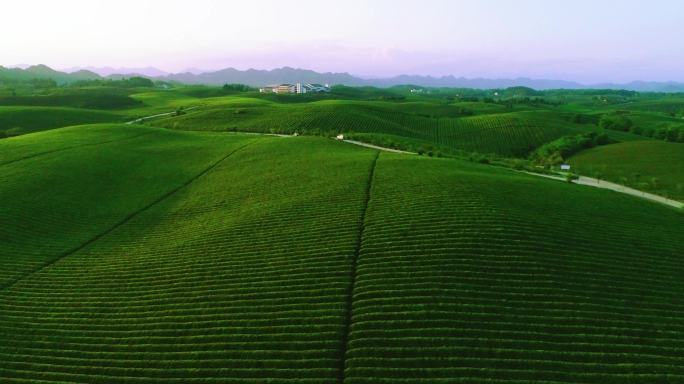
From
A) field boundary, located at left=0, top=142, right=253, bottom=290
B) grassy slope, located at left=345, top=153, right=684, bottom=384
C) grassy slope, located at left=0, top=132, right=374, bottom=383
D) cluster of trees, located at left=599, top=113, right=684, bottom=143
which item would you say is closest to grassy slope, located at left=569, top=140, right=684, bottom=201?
grassy slope, located at left=345, top=153, right=684, bottom=384

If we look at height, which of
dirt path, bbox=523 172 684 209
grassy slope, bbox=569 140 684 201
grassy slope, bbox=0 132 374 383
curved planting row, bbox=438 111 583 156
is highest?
curved planting row, bbox=438 111 583 156

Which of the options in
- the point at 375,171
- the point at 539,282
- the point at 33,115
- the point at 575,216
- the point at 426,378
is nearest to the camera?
the point at 426,378

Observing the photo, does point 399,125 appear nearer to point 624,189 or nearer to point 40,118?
point 624,189

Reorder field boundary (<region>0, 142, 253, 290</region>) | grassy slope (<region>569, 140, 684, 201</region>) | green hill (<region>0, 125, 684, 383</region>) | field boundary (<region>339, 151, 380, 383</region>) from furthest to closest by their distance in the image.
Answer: grassy slope (<region>569, 140, 684, 201</region>) → field boundary (<region>0, 142, 253, 290</region>) → green hill (<region>0, 125, 684, 383</region>) → field boundary (<region>339, 151, 380, 383</region>)

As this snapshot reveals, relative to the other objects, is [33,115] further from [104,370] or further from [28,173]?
[104,370]

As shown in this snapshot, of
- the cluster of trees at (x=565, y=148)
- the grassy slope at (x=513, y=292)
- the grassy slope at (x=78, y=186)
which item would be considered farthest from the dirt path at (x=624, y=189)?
the grassy slope at (x=78, y=186)

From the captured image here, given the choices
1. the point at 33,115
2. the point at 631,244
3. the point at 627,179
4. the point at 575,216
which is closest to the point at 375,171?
the point at 575,216

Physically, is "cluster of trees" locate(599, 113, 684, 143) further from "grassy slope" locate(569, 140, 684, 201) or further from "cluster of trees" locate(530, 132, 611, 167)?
"grassy slope" locate(569, 140, 684, 201)
